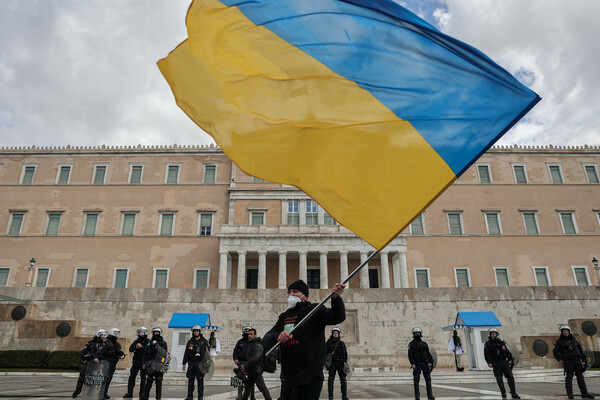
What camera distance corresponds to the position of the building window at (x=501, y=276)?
36875 mm

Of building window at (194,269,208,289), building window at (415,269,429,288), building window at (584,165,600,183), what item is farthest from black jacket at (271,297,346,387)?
building window at (584,165,600,183)

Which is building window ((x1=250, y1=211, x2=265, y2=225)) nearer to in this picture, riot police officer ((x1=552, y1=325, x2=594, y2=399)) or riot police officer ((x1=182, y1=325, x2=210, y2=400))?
riot police officer ((x1=182, y1=325, x2=210, y2=400))

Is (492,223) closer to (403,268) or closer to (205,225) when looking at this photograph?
(403,268)

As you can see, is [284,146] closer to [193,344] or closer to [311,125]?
[311,125]

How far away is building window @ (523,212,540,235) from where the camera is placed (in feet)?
127

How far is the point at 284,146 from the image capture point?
502cm

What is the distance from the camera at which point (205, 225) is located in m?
38.2

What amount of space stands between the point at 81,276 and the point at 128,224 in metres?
5.54

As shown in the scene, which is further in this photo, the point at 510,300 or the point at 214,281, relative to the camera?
the point at 214,281

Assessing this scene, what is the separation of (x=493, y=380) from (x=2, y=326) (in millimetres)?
20175

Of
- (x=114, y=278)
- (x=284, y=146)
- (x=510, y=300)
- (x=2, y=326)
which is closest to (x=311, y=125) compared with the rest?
(x=284, y=146)

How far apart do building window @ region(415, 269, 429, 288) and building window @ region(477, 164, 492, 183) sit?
10.1m

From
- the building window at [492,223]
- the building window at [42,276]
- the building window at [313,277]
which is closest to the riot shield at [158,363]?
the building window at [313,277]

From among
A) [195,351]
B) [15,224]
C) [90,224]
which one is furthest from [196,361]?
[15,224]
